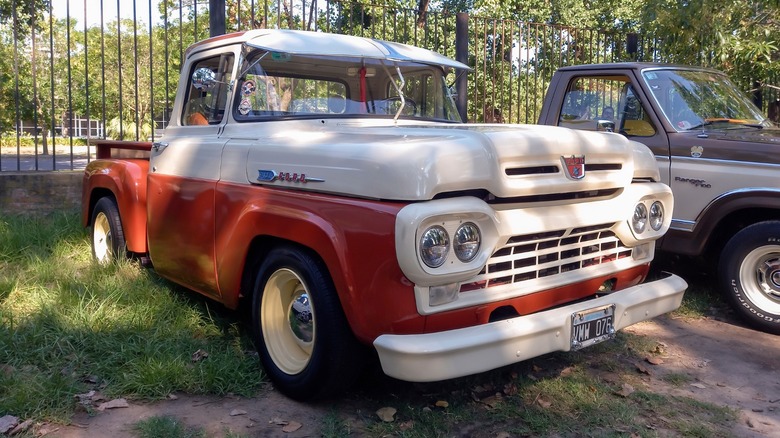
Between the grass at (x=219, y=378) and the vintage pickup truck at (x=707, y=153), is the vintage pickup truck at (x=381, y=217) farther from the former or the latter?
the vintage pickup truck at (x=707, y=153)

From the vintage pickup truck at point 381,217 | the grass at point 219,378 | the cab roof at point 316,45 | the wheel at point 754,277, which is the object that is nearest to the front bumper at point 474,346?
the vintage pickup truck at point 381,217

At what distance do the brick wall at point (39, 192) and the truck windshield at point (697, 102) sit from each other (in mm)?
5835

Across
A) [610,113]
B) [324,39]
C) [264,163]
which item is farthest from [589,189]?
[610,113]

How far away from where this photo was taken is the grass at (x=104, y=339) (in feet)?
12.0

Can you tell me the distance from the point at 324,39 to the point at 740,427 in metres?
3.23

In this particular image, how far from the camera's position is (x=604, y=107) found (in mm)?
5926

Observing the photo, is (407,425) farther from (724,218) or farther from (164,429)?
(724,218)

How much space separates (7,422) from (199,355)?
3.76 feet

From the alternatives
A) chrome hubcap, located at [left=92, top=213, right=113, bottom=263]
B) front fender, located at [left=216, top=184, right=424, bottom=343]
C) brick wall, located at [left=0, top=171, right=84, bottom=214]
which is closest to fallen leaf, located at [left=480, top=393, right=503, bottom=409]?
front fender, located at [left=216, top=184, right=424, bottom=343]

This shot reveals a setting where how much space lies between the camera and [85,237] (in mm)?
6488

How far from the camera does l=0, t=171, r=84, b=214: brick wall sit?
7047 millimetres

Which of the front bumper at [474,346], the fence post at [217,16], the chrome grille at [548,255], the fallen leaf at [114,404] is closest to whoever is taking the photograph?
the front bumper at [474,346]

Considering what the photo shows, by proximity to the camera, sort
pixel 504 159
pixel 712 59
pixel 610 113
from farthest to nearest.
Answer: pixel 712 59
pixel 610 113
pixel 504 159

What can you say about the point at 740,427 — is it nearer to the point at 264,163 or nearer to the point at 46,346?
the point at 264,163
